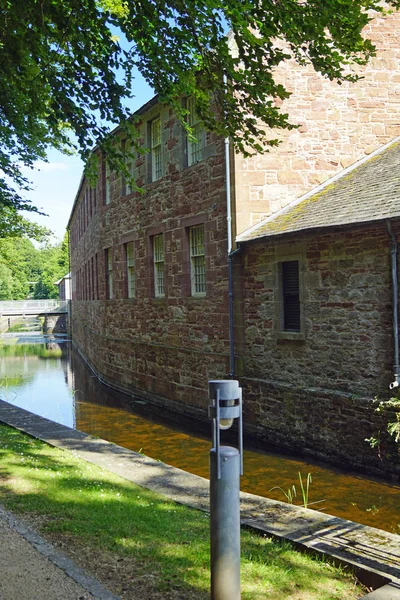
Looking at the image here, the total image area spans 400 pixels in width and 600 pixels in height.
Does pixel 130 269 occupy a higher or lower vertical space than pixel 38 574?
higher

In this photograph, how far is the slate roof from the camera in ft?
31.4

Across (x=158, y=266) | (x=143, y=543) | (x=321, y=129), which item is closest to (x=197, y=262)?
(x=158, y=266)

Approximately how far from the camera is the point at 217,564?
11.3ft

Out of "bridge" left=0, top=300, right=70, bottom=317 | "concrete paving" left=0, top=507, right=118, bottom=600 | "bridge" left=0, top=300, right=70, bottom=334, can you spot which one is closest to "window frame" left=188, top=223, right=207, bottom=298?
"concrete paving" left=0, top=507, right=118, bottom=600

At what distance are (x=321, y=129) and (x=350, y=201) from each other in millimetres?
3287

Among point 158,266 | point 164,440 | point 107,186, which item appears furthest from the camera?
point 107,186

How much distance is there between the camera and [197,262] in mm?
15055

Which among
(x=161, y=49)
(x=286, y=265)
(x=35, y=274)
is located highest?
(x=35, y=274)

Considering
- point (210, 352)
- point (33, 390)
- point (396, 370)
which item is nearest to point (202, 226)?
point (210, 352)

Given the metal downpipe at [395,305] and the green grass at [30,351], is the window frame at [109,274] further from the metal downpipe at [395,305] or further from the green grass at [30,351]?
the metal downpipe at [395,305]

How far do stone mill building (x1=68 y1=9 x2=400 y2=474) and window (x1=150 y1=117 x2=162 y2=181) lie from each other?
2.5 inches

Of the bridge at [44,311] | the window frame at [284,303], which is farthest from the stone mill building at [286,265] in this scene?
the bridge at [44,311]

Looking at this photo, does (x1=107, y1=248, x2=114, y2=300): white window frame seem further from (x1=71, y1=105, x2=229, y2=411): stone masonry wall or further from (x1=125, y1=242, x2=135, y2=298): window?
(x1=125, y1=242, x2=135, y2=298): window

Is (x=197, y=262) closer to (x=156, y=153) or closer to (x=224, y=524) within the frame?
(x=156, y=153)
